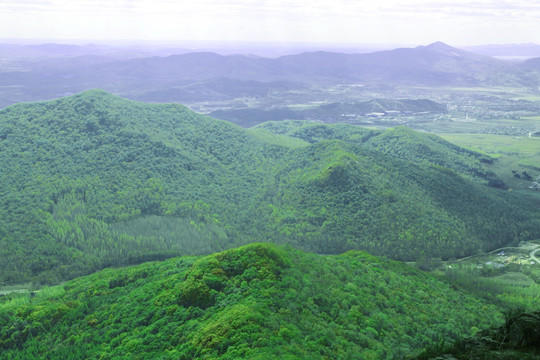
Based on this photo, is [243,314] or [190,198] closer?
[243,314]

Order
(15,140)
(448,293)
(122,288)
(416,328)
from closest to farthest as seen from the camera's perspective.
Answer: (416,328), (122,288), (448,293), (15,140)

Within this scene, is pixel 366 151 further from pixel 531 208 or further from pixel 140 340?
pixel 140 340

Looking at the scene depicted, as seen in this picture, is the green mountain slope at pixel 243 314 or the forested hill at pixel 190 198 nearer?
the green mountain slope at pixel 243 314

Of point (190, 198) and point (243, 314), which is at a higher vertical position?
point (243, 314)

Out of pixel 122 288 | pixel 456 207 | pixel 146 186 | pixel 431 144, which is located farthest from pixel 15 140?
pixel 431 144

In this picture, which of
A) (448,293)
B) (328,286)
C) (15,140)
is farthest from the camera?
(15,140)
